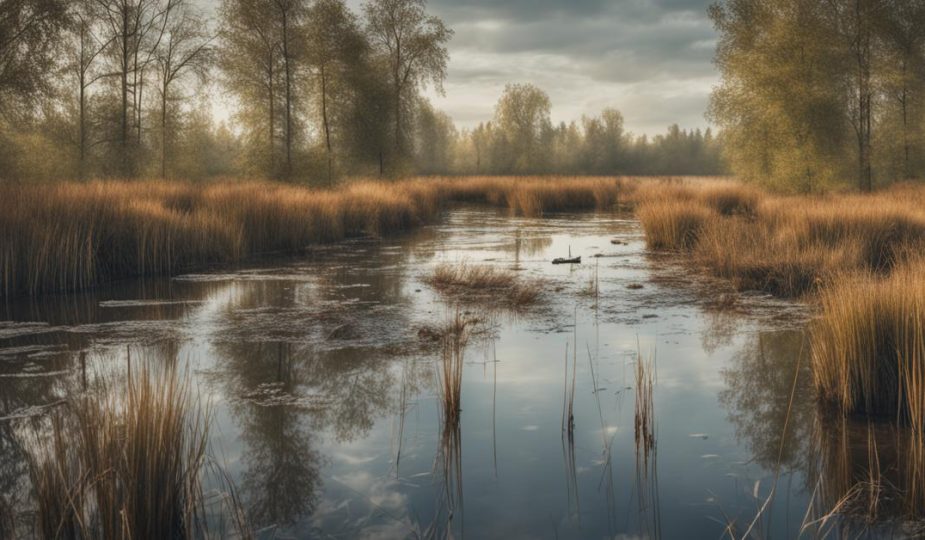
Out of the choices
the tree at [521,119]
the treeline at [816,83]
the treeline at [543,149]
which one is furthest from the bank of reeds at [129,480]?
the tree at [521,119]

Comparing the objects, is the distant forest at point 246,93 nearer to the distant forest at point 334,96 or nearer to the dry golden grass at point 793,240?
the distant forest at point 334,96

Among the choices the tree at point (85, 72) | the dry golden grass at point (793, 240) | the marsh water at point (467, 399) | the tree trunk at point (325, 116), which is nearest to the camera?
the marsh water at point (467, 399)

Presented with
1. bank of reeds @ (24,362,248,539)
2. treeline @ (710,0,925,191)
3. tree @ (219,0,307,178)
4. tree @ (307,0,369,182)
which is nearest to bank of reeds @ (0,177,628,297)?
bank of reeds @ (24,362,248,539)

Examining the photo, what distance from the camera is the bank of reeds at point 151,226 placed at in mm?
8352

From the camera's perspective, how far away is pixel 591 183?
30562mm

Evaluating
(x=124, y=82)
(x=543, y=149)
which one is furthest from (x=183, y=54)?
(x=543, y=149)

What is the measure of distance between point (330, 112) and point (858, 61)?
1861 centimetres

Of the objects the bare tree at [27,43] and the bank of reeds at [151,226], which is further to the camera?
the bare tree at [27,43]

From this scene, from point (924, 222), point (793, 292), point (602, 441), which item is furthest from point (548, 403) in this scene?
point (924, 222)

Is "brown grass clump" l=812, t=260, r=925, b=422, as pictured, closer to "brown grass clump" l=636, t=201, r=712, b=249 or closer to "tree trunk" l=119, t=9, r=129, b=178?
"brown grass clump" l=636, t=201, r=712, b=249

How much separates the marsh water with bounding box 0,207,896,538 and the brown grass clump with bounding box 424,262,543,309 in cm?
21

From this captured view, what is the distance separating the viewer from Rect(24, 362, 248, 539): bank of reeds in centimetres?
259

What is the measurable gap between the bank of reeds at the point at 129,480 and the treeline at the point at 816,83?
23.5 metres

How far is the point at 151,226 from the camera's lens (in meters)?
10.3
